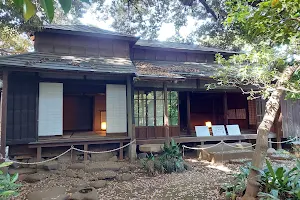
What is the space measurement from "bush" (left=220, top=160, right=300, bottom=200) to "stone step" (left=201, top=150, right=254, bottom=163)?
157 inches

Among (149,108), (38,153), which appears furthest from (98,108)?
(38,153)

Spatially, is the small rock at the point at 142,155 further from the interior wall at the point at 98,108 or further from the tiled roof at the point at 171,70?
the interior wall at the point at 98,108

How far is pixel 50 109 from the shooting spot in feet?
27.1

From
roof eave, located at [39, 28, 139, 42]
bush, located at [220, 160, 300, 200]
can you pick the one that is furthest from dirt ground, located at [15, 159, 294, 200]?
roof eave, located at [39, 28, 139, 42]

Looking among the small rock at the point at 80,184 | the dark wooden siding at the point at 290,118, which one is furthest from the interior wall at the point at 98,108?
the dark wooden siding at the point at 290,118

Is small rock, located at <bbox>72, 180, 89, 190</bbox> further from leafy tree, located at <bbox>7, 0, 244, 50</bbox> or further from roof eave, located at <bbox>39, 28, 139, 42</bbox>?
leafy tree, located at <bbox>7, 0, 244, 50</bbox>

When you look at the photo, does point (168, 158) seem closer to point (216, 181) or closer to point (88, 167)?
point (216, 181)

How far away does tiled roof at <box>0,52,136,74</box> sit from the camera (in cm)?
723

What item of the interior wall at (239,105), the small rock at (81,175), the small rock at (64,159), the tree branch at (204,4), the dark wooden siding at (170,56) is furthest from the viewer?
the interior wall at (239,105)

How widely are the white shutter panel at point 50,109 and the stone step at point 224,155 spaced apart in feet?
19.1

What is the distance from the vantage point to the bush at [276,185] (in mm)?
3986

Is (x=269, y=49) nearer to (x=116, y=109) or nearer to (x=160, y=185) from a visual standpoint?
(x=160, y=185)

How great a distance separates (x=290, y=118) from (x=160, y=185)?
27.2 ft

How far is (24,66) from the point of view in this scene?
7059 millimetres
